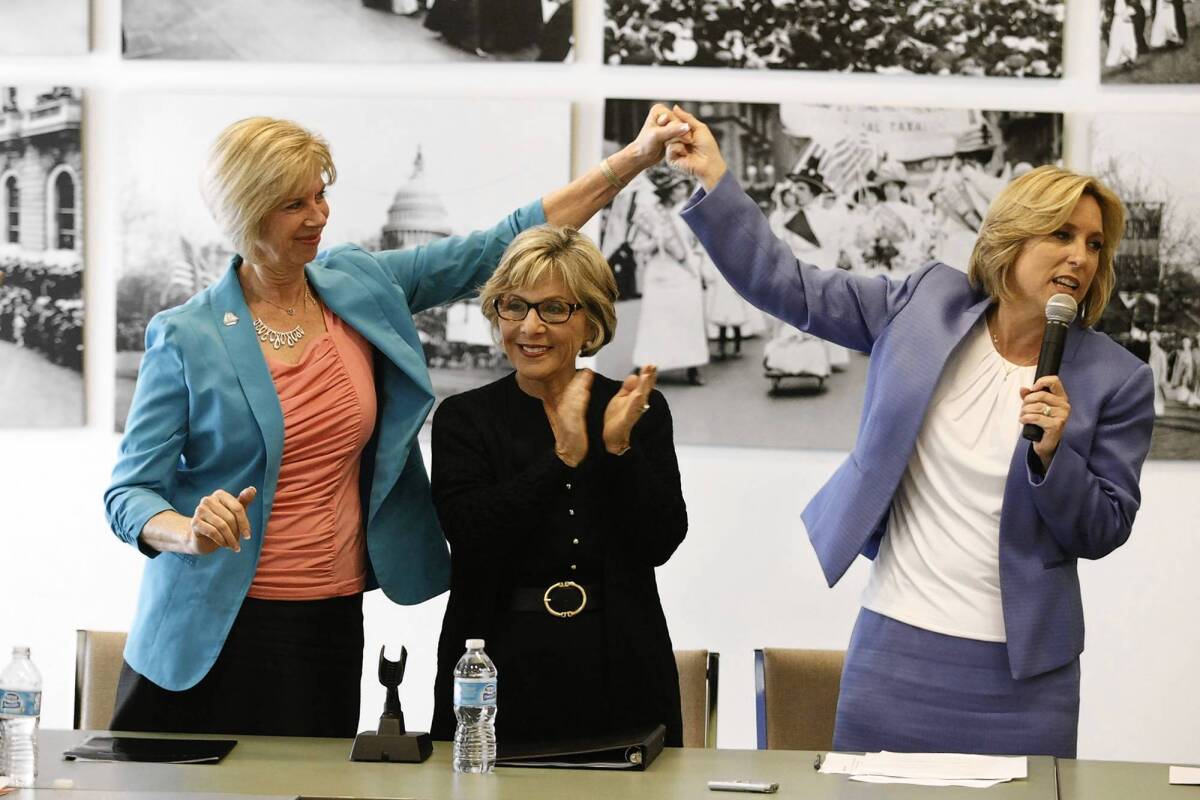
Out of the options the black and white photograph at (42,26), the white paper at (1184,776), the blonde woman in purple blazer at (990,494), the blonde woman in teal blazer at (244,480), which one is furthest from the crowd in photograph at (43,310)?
the white paper at (1184,776)

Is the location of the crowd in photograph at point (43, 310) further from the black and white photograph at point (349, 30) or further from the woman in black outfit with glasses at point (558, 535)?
the woman in black outfit with glasses at point (558, 535)

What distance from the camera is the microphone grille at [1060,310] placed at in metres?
2.40

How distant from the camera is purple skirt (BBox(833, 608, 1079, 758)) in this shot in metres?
2.52

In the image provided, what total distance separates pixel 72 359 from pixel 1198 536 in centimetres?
328

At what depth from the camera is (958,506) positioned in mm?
2562

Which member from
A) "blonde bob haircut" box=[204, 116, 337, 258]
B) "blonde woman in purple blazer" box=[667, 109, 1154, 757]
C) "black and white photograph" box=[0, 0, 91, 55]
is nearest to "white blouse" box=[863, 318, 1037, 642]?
"blonde woman in purple blazer" box=[667, 109, 1154, 757]

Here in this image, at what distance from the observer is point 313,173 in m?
2.69

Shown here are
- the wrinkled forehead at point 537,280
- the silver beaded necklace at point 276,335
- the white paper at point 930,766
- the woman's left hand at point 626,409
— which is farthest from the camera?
the silver beaded necklace at point 276,335

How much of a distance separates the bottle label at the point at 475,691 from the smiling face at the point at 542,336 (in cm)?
60

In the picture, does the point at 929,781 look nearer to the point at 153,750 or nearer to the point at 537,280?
the point at 537,280

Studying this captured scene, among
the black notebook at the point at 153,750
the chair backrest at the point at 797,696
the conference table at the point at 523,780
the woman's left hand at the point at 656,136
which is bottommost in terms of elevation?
the chair backrest at the point at 797,696

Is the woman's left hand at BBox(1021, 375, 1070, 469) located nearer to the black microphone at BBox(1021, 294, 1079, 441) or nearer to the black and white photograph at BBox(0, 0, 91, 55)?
the black microphone at BBox(1021, 294, 1079, 441)

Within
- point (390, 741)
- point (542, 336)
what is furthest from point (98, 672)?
point (542, 336)

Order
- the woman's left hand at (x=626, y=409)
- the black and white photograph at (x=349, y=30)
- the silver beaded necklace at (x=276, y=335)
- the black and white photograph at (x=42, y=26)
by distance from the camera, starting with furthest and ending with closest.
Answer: the black and white photograph at (x=42, y=26)
the black and white photograph at (x=349, y=30)
the silver beaded necklace at (x=276, y=335)
the woman's left hand at (x=626, y=409)
